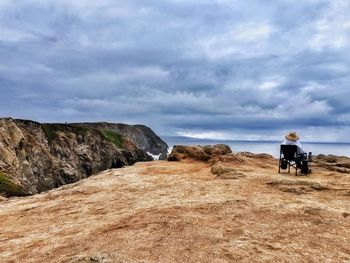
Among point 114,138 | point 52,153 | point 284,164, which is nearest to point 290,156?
point 284,164

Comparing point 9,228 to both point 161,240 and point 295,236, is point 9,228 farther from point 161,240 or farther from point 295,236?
point 295,236

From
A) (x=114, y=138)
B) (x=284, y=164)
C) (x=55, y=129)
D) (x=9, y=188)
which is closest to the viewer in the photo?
(x=284, y=164)

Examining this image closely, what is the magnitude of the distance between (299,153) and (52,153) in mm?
71661

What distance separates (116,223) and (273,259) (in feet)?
21.1

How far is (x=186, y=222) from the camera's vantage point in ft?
47.4

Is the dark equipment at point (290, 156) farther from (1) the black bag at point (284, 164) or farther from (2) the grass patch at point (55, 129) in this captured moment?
(2) the grass patch at point (55, 129)

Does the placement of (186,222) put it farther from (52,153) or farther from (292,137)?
(52,153)

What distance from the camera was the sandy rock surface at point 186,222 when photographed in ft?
38.8

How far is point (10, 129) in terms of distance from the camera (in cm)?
6875

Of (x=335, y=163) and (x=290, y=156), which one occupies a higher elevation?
(x=290, y=156)

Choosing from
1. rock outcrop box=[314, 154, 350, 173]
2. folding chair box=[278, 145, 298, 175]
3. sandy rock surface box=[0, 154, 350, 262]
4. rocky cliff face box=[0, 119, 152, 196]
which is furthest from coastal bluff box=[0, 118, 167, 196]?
rock outcrop box=[314, 154, 350, 173]

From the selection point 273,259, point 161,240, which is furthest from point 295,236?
point 161,240

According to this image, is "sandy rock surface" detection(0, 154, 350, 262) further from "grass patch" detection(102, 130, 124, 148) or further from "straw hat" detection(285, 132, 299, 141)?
"grass patch" detection(102, 130, 124, 148)

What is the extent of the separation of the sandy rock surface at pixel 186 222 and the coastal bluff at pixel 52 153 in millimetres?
25535
